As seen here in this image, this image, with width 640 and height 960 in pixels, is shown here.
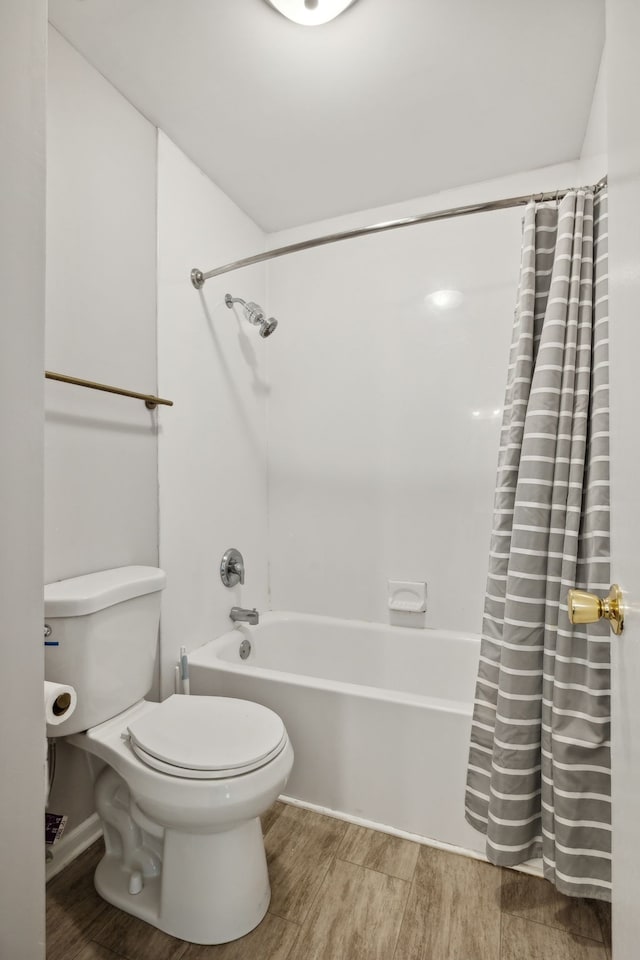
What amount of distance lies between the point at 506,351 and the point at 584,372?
80cm

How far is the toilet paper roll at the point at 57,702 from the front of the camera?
965 mm

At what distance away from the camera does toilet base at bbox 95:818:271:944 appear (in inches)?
46.3

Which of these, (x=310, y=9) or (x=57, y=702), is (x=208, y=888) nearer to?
(x=57, y=702)

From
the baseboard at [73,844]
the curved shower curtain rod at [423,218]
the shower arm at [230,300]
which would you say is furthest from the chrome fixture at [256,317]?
the baseboard at [73,844]

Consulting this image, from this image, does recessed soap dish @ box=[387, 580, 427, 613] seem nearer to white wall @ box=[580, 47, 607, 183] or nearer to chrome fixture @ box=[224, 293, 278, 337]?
chrome fixture @ box=[224, 293, 278, 337]

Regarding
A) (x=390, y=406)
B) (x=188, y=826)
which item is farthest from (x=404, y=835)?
(x=390, y=406)

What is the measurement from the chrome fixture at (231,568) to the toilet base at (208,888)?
3.23ft

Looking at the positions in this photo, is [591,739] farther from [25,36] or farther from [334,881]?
[25,36]

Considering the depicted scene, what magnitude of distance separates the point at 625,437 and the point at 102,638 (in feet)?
4.27

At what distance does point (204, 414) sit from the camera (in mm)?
2021

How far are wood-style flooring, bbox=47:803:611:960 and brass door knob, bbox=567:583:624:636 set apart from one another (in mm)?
1074

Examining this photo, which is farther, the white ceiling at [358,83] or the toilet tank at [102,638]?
the white ceiling at [358,83]

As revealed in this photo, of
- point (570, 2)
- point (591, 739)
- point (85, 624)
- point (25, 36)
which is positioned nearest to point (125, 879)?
point (85, 624)

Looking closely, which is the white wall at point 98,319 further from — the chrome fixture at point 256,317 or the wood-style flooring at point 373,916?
the wood-style flooring at point 373,916
